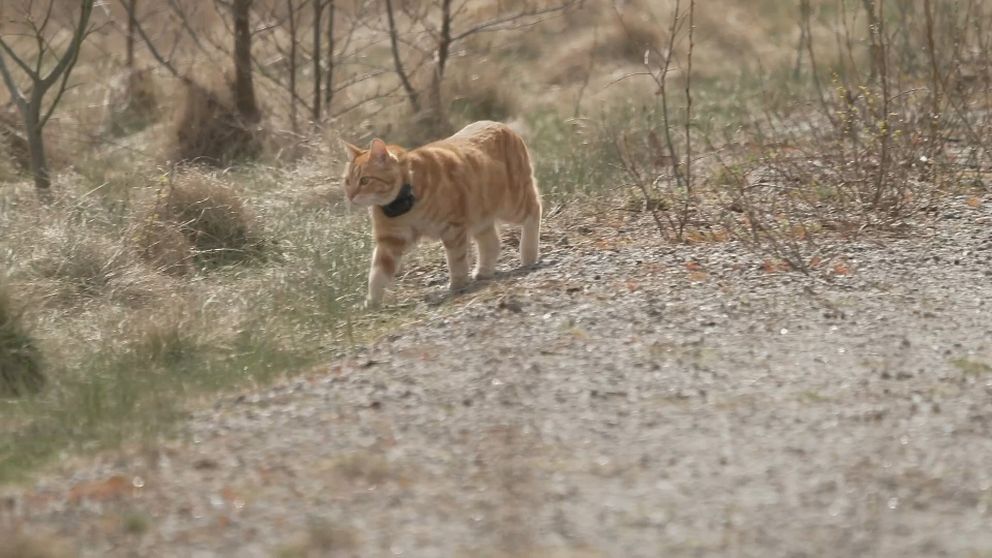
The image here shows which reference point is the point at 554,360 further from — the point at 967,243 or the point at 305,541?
the point at 967,243

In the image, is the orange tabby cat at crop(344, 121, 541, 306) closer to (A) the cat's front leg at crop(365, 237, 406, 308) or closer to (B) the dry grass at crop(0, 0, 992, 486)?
(A) the cat's front leg at crop(365, 237, 406, 308)

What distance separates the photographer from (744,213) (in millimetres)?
9016

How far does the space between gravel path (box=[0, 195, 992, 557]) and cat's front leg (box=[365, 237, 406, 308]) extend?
593 mm

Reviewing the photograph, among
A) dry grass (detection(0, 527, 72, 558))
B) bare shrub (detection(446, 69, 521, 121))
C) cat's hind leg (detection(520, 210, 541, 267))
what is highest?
bare shrub (detection(446, 69, 521, 121))

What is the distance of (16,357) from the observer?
712 centimetres

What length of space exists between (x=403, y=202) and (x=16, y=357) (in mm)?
2028

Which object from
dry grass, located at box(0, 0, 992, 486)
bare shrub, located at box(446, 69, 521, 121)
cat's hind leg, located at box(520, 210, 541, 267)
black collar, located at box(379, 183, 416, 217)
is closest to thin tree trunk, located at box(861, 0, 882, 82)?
dry grass, located at box(0, 0, 992, 486)

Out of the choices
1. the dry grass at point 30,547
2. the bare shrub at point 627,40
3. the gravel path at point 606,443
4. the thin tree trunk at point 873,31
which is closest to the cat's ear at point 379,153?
the gravel path at point 606,443

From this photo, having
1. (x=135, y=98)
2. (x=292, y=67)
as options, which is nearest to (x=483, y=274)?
(x=292, y=67)

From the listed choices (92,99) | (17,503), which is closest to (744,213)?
(17,503)

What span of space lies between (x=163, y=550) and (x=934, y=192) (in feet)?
20.5

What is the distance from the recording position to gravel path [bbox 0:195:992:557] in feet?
14.1

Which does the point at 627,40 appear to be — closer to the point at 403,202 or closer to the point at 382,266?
the point at 403,202

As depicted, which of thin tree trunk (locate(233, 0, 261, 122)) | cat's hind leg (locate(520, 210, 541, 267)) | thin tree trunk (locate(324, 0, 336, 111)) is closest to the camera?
cat's hind leg (locate(520, 210, 541, 267))
